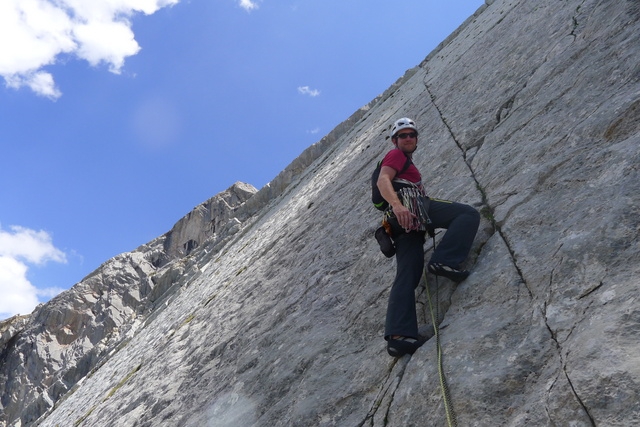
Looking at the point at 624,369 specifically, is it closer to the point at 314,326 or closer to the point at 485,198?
the point at 485,198

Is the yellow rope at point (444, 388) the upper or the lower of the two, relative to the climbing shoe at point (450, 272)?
lower

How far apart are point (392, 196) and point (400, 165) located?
51 centimetres

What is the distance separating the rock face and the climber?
0.20 metres

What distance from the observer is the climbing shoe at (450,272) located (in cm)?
473

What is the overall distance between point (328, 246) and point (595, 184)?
488 cm

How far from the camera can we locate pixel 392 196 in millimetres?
5305

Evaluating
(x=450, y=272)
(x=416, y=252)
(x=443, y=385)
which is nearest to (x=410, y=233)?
(x=416, y=252)

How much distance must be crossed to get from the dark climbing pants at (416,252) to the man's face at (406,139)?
82 cm

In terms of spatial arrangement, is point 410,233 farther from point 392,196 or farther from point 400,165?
point 400,165

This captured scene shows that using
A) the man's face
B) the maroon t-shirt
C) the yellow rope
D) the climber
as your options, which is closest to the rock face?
the yellow rope

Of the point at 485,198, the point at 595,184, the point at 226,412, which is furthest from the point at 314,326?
the point at 595,184

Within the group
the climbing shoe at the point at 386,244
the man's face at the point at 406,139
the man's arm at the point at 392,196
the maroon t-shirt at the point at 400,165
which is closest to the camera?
the man's arm at the point at 392,196

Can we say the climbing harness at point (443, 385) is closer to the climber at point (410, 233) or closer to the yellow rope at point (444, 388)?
the yellow rope at point (444, 388)

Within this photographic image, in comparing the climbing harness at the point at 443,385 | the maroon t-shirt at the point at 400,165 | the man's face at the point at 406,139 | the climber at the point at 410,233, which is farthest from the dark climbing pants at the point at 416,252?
the man's face at the point at 406,139
